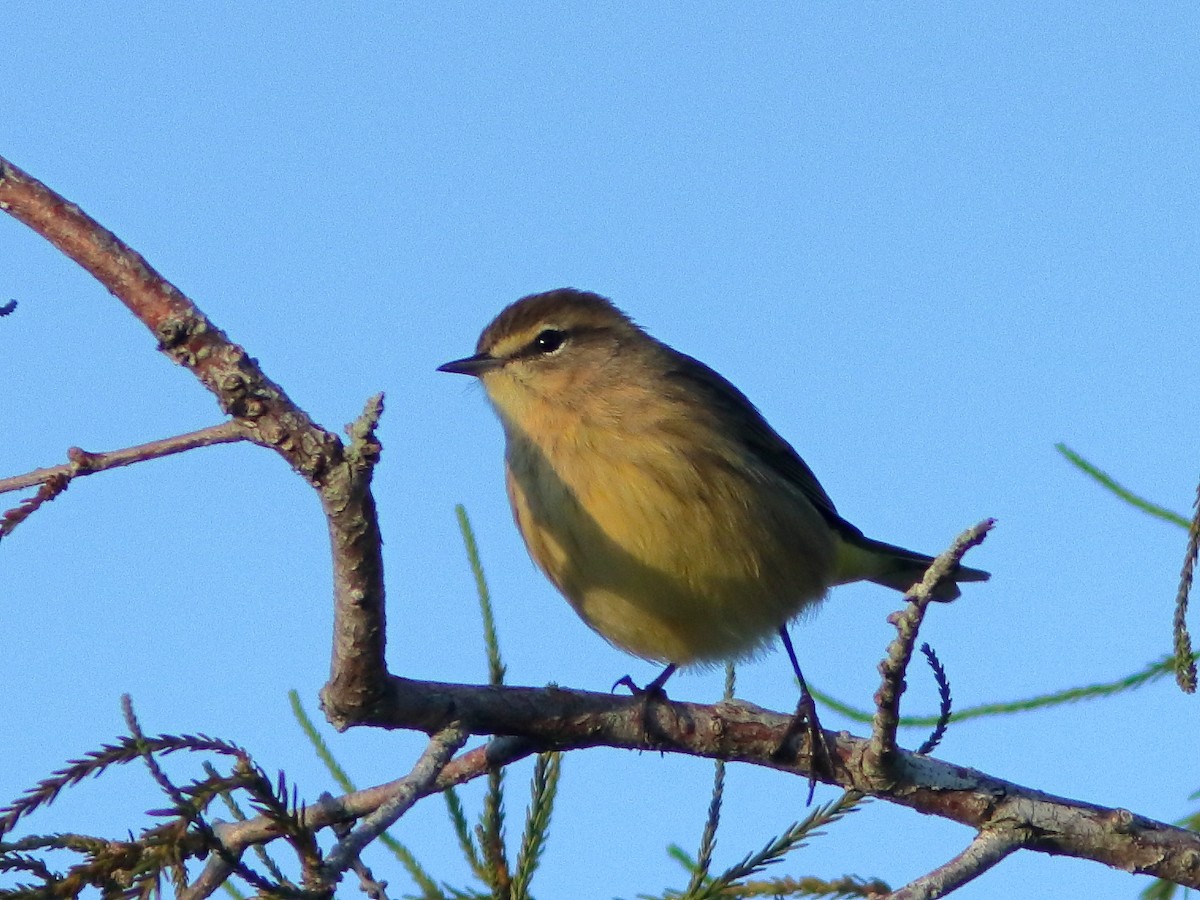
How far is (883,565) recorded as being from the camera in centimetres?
811

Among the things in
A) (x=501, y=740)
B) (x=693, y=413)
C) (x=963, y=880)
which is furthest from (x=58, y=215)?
(x=693, y=413)

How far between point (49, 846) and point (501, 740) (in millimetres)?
1583

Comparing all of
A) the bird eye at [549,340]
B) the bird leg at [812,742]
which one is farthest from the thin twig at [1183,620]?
the bird eye at [549,340]

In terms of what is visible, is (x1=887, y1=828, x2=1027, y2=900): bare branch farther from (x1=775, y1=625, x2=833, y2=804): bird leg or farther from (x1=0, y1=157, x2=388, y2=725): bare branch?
(x1=0, y1=157, x2=388, y2=725): bare branch

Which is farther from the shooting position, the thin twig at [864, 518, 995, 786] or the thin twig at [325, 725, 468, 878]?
the thin twig at [864, 518, 995, 786]

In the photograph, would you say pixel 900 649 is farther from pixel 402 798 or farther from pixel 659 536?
pixel 659 536

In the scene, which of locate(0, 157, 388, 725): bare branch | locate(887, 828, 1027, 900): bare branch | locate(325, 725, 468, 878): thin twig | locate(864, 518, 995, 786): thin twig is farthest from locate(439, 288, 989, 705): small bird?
locate(0, 157, 388, 725): bare branch

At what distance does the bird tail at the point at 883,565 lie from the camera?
795 cm

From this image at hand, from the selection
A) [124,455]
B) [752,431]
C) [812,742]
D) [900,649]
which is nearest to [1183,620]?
[900,649]

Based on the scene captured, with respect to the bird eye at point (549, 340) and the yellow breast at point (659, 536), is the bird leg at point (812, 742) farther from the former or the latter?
the bird eye at point (549, 340)

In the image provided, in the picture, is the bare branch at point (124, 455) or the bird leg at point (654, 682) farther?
the bird leg at point (654, 682)

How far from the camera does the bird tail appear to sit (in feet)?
26.1

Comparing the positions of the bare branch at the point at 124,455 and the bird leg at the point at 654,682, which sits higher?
the bird leg at the point at 654,682

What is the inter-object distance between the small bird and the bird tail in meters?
0.30
